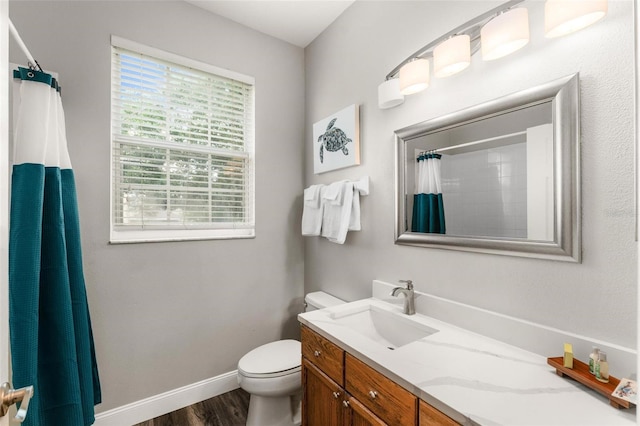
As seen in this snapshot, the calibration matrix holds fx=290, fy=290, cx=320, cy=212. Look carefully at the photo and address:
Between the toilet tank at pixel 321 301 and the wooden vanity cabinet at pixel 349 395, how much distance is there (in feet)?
1.60

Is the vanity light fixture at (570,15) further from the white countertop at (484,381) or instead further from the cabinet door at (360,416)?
the cabinet door at (360,416)

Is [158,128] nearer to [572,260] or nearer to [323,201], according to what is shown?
[323,201]

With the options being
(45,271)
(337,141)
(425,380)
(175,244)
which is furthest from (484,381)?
(175,244)

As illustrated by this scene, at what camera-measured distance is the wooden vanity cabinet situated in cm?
90

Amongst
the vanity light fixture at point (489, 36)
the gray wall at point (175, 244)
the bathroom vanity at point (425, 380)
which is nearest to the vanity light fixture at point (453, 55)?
the vanity light fixture at point (489, 36)

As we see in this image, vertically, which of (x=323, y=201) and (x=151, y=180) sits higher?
(x=151, y=180)

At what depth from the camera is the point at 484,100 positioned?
4.02 ft

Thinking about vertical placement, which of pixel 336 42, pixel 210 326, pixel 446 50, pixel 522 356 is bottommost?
pixel 210 326

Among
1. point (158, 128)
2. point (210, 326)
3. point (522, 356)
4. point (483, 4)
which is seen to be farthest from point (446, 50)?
point (210, 326)

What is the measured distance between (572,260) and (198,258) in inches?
77.6

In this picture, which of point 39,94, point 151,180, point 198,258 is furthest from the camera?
point 198,258

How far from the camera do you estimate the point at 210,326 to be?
2033mm

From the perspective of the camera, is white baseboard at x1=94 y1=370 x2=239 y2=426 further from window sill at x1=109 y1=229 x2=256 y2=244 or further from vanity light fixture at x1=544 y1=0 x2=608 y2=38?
vanity light fixture at x1=544 y1=0 x2=608 y2=38

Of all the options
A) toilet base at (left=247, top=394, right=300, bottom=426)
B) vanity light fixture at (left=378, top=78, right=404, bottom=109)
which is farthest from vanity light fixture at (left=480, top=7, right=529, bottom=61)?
toilet base at (left=247, top=394, right=300, bottom=426)
